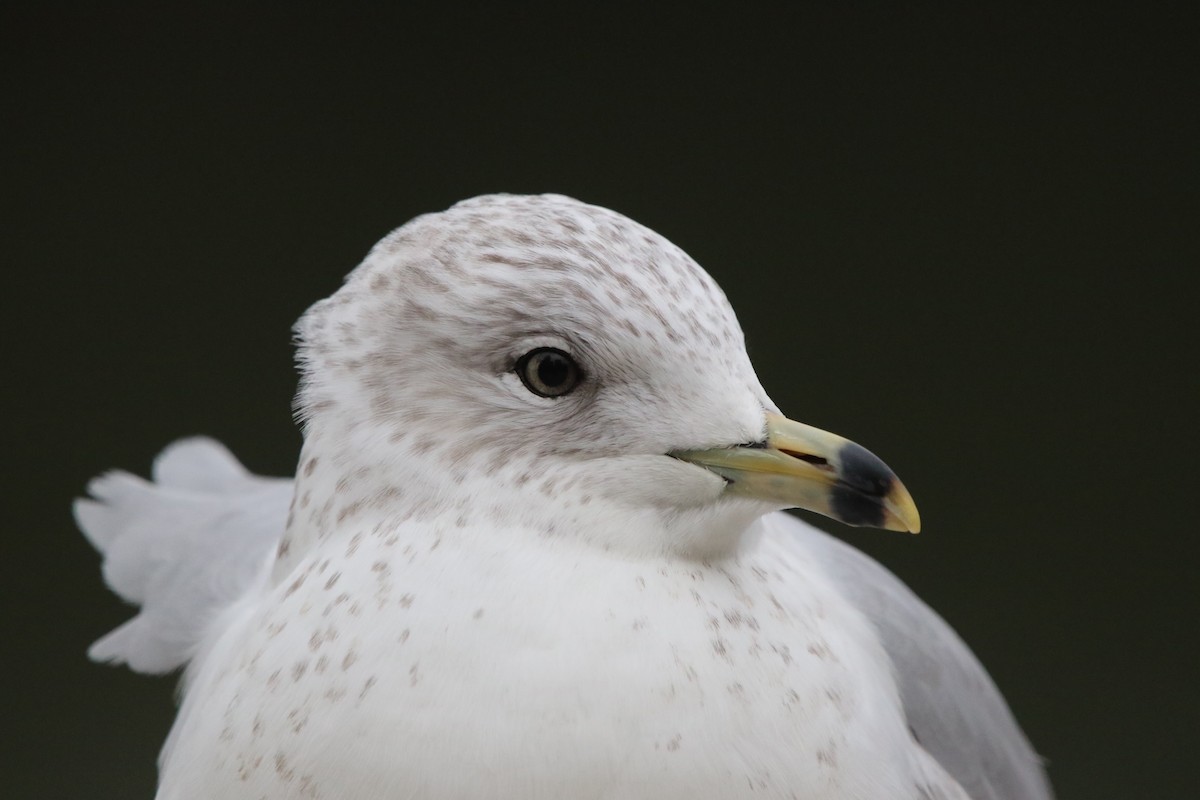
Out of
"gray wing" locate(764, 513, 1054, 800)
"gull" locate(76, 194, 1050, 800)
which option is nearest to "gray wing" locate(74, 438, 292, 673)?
"gull" locate(76, 194, 1050, 800)

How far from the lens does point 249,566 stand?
1.43m

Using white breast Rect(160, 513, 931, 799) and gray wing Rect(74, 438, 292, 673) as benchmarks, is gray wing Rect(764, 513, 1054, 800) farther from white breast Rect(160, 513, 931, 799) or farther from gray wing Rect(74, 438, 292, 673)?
gray wing Rect(74, 438, 292, 673)

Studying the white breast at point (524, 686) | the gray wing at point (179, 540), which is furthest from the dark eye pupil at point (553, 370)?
the gray wing at point (179, 540)

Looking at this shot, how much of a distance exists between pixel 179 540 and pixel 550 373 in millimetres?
750

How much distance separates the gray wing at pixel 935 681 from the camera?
49.2 inches

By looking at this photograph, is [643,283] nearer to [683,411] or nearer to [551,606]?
[683,411]

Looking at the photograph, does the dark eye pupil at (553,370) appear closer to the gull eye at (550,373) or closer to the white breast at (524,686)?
the gull eye at (550,373)

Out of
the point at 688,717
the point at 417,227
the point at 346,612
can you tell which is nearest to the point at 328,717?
the point at 346,612

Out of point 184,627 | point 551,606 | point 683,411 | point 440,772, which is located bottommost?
point 184,627

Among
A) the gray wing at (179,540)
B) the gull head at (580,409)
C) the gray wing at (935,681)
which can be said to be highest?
the gull head at (580,409)

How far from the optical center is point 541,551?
98 cm

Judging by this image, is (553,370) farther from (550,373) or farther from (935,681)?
(935,681)

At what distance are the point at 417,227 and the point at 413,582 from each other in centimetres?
26

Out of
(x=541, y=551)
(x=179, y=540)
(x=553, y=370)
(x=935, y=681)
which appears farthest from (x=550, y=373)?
(x=179, y=540)
